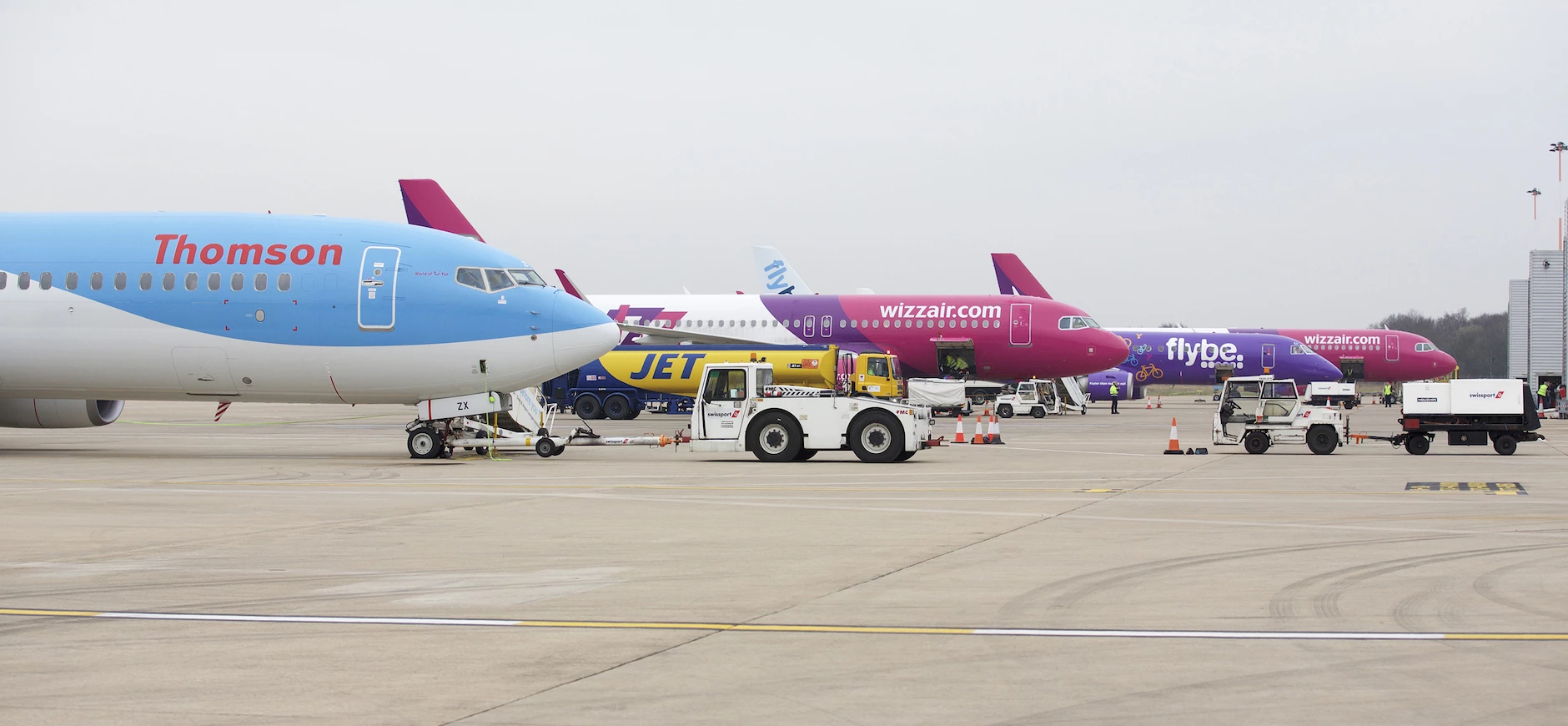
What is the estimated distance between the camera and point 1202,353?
237ft

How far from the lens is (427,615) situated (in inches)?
374

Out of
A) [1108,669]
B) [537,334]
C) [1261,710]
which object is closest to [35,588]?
[1108,669]

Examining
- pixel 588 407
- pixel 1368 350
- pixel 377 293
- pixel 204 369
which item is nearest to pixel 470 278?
pixel 377 293

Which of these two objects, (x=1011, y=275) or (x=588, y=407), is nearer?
(x=588, y=407)

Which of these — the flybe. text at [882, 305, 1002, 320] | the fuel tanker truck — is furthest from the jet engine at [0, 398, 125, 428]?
the flybe. text at [882, 305, 1002, 320]

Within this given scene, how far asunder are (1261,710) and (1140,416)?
53075 millimetres

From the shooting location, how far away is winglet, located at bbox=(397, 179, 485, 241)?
170 feet

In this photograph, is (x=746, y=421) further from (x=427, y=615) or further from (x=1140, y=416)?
(x=1140, y=416)

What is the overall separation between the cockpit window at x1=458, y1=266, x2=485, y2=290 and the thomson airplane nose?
4.55 ft

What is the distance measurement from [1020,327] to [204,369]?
30.5 meters

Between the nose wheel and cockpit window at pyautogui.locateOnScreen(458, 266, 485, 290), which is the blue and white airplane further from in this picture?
the nose wheel

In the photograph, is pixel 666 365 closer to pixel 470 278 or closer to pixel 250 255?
pixel 470 278

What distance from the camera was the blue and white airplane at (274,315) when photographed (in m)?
25.7

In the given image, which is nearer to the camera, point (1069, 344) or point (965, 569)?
point (965, 569)
